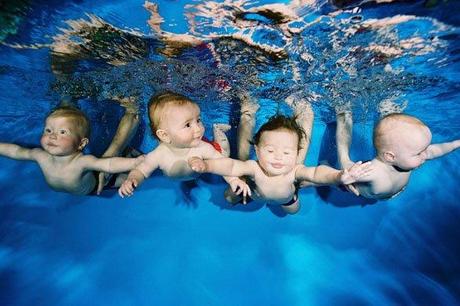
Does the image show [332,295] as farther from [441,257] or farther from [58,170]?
[58,170]

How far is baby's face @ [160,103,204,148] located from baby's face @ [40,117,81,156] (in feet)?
5.24

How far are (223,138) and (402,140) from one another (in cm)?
397

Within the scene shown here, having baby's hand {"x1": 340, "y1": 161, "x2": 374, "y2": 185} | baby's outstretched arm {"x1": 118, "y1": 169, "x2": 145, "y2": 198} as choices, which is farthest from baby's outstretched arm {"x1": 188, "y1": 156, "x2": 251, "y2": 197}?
baby's hand {"x1": 340, "y1": 161, "x2": 374, "y2": 185}

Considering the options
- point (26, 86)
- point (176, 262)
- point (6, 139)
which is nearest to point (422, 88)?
point (176, 262)

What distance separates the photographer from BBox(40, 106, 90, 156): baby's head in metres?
5.49

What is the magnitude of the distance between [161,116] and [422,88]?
18.7ft

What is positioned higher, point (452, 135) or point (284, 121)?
point (284, 121)

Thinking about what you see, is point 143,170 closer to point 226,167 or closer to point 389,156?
point 226,167

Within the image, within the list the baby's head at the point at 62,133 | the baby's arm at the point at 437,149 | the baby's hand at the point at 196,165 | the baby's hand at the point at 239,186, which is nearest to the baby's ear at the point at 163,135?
the baby's hand at the point at 196,165

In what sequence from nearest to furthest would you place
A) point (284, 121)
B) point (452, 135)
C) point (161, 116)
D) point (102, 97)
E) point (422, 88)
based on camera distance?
point (284, 121) < point (161, 116) < point (422, 88) < point (102, 97) < point (452, 135)

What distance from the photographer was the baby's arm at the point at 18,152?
6152 millimetres

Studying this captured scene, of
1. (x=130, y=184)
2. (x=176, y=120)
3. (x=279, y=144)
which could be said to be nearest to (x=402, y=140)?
(x=279, y=144)

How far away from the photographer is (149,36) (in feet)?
16.2

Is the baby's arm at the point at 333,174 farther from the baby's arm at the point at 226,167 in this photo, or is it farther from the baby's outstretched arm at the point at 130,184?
the baby's outstretched arm at the point at 130,184
